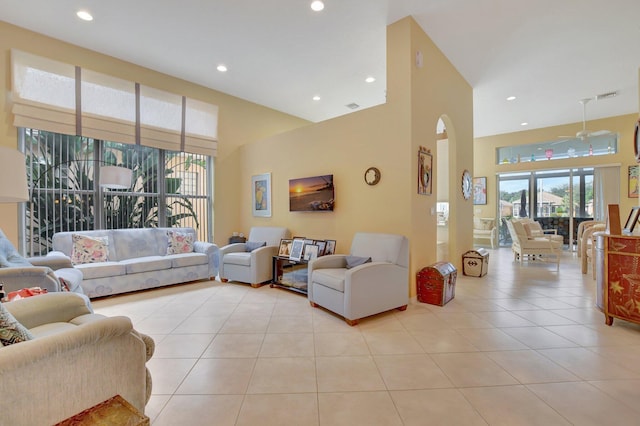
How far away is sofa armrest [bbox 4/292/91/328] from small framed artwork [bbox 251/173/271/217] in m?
3.76

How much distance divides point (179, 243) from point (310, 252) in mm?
2414

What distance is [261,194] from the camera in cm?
563

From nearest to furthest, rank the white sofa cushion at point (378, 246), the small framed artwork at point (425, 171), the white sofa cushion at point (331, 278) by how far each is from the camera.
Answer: the white sofa cushion at point (331, 278) → the white sofa cushion at point (378, 246) → the small framed artwork at point (425, 171)

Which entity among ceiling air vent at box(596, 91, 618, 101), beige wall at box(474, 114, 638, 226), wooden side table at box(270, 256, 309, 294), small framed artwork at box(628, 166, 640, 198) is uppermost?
ceiling air vent at box(596, 91, 618, 101)

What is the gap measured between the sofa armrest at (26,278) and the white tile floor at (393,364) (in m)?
0.90

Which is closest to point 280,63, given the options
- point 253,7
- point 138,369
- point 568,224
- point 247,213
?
point 253,7

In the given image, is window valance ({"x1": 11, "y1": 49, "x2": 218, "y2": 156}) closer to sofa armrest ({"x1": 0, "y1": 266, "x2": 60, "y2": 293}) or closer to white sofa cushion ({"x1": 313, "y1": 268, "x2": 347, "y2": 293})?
sofa armrest ({"x1": 0, "y1": 266, "x2": 60, "y2": 293})

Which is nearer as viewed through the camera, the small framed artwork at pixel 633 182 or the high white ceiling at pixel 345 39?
the high white ceiling at pixel 345 39

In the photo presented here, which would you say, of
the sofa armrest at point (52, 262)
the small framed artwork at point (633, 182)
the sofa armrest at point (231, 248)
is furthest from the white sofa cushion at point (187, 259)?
the small framed artwork at point (633, 182)

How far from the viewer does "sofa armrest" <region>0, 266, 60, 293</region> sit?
7.79 ft

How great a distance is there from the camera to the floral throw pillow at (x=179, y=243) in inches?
187

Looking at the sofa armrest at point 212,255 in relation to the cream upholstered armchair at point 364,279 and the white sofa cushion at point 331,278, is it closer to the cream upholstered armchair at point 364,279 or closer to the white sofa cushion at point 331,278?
the cream upholstered armchair at point 364,279

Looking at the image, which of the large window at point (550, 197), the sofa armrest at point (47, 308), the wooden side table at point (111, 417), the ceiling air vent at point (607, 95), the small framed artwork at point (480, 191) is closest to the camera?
the wooden side table at point (111, 417)

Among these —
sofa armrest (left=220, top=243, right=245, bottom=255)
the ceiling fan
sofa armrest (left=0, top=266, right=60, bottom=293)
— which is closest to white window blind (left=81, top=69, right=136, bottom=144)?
sofa armrest (left=220, top=243, right=245, bottom=255)
